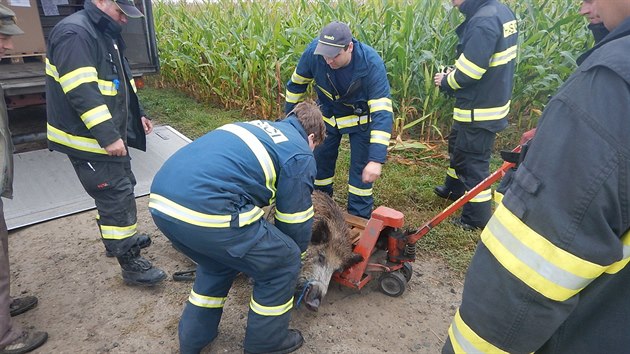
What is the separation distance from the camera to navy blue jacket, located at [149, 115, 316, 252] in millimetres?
2227

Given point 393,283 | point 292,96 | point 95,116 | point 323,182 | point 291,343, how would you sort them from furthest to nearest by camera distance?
point 323,182, point 292,96, point 393,283, point 95,116, point 291,343

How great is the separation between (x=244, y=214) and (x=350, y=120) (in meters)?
2.00

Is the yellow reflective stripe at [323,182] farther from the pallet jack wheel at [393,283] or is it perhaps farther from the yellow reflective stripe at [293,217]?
the yellow reflective stripe at [293,217]

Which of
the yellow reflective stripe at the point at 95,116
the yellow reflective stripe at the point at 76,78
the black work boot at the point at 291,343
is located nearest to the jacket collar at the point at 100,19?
the yellow reflective stripe at the point at 76,78

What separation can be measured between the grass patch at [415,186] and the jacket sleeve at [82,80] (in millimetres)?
2753

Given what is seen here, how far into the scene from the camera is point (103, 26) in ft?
10.1

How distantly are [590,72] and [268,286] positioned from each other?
208 centimetres

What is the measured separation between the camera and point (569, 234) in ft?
3.05

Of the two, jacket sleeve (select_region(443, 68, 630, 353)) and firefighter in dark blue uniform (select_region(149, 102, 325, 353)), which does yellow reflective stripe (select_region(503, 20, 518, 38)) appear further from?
jacket sleeve (select_region(443, 68, 630, 353))

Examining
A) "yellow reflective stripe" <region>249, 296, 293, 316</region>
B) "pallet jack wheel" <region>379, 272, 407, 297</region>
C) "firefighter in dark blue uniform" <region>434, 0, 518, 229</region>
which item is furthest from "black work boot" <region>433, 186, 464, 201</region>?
"yellow reflective stripe" <region>249, 296, 293, 316</region>

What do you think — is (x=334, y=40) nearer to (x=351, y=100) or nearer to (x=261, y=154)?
(x=351, y=100)

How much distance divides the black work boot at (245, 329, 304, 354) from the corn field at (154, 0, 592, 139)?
12.0 ft

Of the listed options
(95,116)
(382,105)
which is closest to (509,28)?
(382,105)

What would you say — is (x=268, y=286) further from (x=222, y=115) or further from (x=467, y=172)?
(x=222, y=115)
